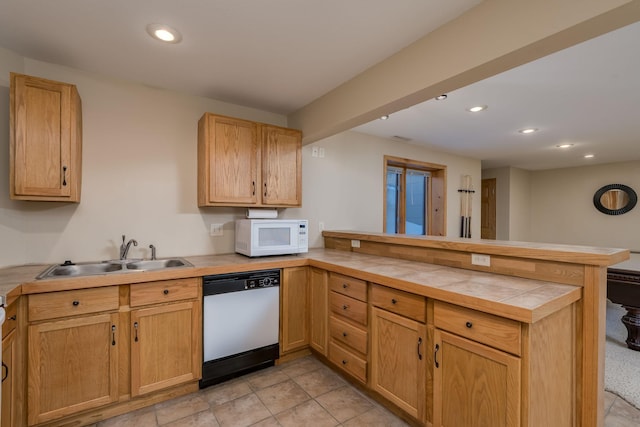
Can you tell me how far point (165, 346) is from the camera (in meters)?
2.10

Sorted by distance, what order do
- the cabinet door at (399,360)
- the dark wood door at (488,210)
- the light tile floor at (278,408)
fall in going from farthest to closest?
the dark wood door at (488,210)
the light tile floor at (278,408)
the cabinet door at (399,360)

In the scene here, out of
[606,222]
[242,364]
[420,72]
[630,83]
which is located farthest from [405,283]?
[606,222]

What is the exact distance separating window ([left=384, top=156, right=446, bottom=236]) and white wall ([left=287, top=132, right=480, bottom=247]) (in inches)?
7.6

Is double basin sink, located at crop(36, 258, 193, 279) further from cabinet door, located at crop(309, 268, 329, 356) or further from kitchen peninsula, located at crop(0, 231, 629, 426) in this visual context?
cabinet door, located at crop(309, 268, 329, 356)

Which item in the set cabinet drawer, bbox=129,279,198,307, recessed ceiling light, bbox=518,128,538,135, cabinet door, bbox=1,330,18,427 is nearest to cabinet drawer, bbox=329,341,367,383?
cabinet drawer, bbox=129,279,198,307

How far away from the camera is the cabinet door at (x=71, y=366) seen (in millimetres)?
1725

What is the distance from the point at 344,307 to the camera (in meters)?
2.33

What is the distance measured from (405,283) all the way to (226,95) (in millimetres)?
2299

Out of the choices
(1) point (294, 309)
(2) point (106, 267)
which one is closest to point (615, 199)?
(1) point (294, 309)

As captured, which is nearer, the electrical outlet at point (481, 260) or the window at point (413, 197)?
the electrical outlet at point (481, 260)

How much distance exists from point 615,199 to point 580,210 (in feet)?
1.86

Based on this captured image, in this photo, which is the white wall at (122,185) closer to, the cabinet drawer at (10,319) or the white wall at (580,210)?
the cabinet drawer at (10,319)

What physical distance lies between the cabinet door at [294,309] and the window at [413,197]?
77.7 inches

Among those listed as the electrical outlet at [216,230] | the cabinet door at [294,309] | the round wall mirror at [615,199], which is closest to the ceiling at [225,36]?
the electrical outlet at [216,230]
